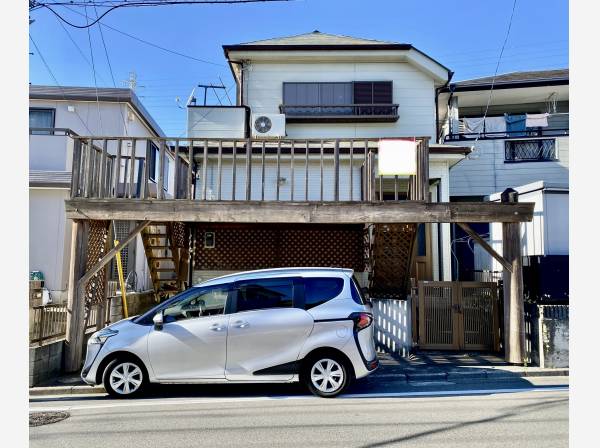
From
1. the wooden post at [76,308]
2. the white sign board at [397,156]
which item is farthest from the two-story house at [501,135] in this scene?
the wooden post at [76,308]

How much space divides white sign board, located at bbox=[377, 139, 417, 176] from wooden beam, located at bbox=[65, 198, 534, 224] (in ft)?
2.06

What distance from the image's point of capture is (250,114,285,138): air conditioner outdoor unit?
1260 centimetres

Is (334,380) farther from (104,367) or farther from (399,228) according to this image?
(399,228)

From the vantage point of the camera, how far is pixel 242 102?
539 inches

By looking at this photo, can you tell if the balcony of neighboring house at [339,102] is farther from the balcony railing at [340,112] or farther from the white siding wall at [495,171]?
the white siding wall at [495,171]

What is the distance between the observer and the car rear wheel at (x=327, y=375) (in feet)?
20.0

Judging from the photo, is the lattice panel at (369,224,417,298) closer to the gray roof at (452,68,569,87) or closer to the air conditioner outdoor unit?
the air conditioner outdoor unit

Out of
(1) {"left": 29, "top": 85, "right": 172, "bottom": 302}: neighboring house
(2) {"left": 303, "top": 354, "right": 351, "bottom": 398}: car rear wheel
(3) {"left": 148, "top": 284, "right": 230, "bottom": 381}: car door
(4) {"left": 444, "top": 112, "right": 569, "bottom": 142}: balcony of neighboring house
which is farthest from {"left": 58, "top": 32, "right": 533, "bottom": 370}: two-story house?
(4) {"left": 444, "top": 112, "right": 569, "bottom": 142}: balcony of neighboring house

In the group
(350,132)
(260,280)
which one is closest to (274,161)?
(350,132)

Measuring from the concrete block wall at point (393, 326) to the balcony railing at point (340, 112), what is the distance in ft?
20.1

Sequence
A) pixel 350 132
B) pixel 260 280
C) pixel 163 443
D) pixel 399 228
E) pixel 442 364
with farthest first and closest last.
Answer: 1. pixel 350 132
2. pixel 399 228
3. pixel 442 364
4. pixel 260 280
5. pixel 163 443

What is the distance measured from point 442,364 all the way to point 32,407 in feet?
19.6

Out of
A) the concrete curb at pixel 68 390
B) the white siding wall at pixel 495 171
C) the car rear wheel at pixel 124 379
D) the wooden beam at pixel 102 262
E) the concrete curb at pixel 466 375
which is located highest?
the white siding wall at pixel 495 171

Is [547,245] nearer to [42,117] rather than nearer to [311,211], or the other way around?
[311,211]
